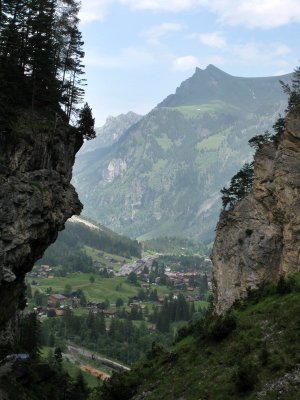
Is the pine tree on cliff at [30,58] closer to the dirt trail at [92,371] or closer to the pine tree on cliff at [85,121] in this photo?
the pine tree on cliff at [85,121]

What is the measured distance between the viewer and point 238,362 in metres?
30.5

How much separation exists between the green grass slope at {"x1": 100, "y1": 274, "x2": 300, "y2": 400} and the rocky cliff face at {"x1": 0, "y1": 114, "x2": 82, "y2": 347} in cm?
1513

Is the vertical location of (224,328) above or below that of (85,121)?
below

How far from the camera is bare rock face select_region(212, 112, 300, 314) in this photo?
5725cm

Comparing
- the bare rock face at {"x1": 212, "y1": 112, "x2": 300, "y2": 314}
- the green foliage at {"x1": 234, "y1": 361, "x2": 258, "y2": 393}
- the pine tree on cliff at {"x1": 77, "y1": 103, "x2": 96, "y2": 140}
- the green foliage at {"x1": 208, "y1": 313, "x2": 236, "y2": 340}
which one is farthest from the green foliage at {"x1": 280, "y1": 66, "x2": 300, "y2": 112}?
the green foliage at {"x1": 234, "y1": 361, "x2": 258, "y2": 393}

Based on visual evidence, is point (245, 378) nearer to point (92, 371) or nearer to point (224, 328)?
point (224, 328)

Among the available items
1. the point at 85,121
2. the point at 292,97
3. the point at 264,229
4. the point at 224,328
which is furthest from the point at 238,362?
the point at 292,97

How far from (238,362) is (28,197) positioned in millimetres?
27249

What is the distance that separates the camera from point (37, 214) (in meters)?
49.5

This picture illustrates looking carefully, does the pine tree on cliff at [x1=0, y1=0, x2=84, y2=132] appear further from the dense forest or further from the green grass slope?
the green grass slope

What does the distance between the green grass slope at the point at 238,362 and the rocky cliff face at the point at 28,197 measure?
15.1 metres

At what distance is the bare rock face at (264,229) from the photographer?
57.2 meters

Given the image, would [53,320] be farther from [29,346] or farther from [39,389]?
[39,389]

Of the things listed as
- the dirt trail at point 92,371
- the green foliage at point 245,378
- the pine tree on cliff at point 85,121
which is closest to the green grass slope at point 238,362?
the green foliage at point 245,378
